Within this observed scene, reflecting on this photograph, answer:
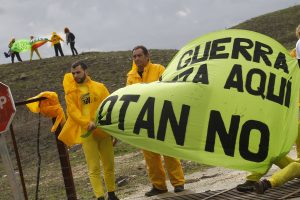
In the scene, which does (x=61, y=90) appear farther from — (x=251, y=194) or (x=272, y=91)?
(x=272, y=91)

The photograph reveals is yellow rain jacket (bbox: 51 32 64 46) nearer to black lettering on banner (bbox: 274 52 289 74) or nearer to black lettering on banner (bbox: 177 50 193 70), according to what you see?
black lettering on banner (bbox: 177 50 193 70)

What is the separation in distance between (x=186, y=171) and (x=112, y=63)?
17012 mm

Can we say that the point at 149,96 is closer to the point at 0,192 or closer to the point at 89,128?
the point at 89,128

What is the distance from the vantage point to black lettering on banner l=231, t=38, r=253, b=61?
5781 mm

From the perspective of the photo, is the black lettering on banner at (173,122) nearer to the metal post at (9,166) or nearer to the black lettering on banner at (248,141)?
the black lettering on banner at (248,141)

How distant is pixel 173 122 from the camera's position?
5.60 meters

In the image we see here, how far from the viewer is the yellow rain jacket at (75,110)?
6.81 m

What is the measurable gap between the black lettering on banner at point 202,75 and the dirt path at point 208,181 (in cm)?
204

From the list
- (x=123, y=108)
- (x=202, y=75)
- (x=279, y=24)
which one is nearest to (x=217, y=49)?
(x=202, y=75)

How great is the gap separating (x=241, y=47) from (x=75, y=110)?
7.31 feet

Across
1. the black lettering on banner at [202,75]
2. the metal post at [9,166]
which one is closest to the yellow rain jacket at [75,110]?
the metal post at [9,166]

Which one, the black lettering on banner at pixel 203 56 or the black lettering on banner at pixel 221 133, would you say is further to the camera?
the black lettering on banner at pixel 203 56

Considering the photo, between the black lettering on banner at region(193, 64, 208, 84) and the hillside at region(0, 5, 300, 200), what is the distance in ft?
10.2

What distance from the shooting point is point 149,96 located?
5.78m
